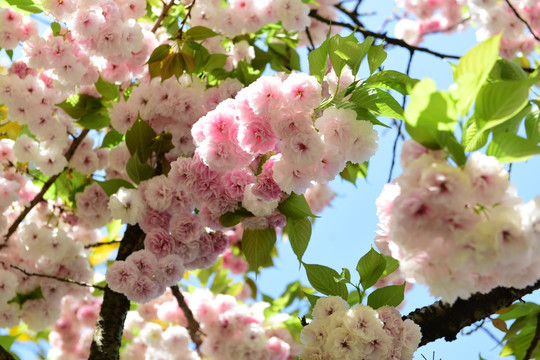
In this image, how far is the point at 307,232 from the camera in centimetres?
128

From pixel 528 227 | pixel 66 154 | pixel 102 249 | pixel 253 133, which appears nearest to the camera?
pixel 528 227

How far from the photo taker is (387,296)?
1.22 metres

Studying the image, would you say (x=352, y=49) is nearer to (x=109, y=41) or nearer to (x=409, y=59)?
(x=109, y=41)

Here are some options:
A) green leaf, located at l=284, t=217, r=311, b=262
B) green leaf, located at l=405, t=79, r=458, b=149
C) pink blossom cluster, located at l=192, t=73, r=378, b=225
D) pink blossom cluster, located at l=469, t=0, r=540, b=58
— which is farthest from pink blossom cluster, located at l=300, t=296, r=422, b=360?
pink blossom cluster, located at l=469, t=0, r=540, b=58

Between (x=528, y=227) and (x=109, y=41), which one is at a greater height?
(x=109, y=41)

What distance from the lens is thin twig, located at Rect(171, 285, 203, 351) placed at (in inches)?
82.7

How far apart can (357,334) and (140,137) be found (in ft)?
2.51

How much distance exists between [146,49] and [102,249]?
1.14 m

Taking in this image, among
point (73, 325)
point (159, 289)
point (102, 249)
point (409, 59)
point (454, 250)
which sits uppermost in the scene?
point (409, 59)

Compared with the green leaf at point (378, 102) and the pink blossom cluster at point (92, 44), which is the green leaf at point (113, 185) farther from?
the green leaf at point (378, 102)

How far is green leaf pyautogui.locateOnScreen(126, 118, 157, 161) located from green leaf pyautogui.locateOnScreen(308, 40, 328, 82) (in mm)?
536

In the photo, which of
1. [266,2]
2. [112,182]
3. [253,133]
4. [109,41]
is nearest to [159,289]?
[112,182]

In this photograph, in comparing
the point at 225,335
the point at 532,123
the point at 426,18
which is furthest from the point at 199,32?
the point at 426,18

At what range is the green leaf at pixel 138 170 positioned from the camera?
4.82ft
